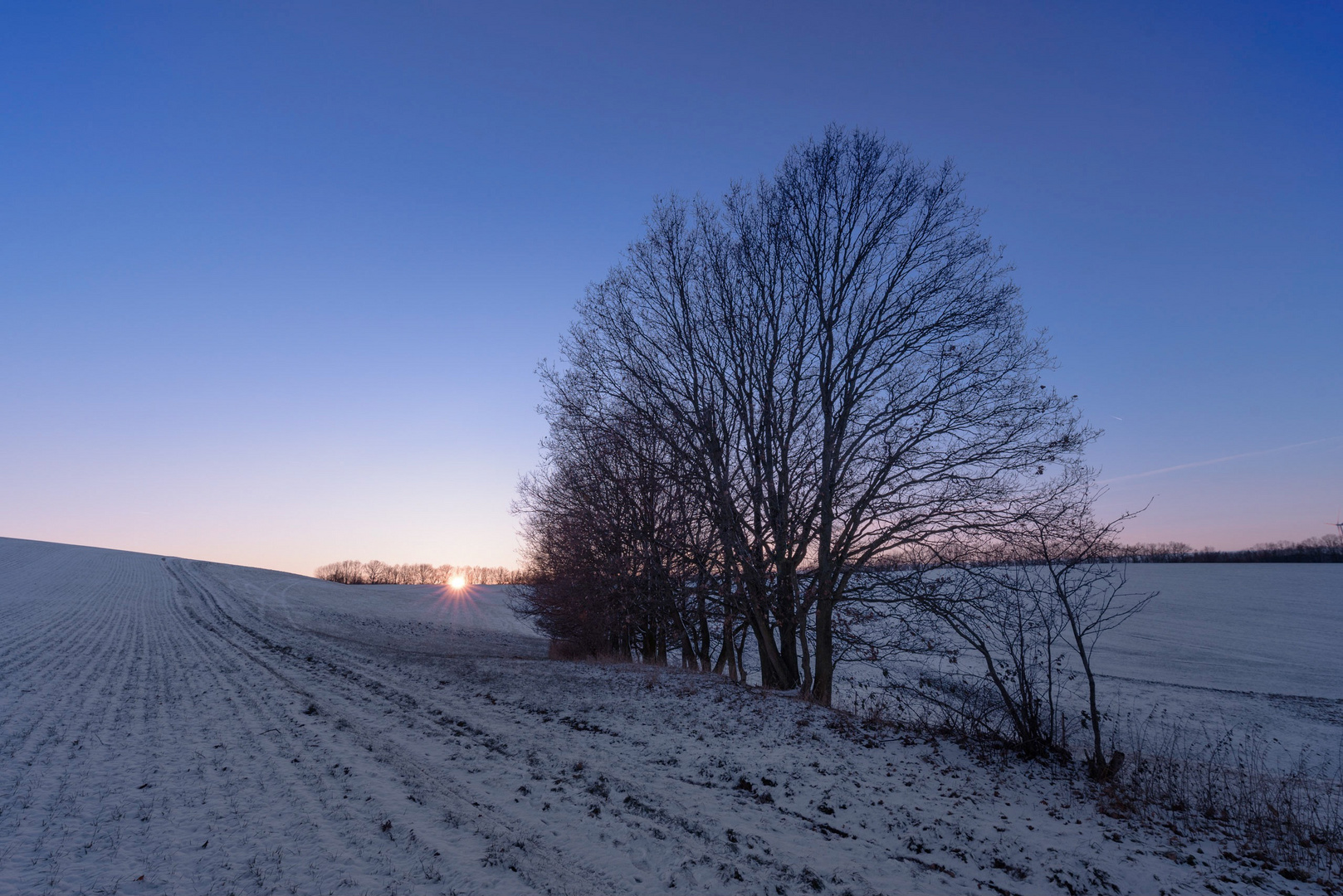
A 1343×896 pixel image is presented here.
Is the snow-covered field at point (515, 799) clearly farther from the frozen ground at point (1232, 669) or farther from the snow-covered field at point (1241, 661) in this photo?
the snow-covered field at point (1241, 661)

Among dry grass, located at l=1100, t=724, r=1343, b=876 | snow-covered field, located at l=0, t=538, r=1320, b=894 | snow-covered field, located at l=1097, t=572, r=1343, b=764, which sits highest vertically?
snow-covered field, located at l=0, t=538, r=1320, b=894

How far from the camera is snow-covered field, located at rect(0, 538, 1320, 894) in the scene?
191 inches

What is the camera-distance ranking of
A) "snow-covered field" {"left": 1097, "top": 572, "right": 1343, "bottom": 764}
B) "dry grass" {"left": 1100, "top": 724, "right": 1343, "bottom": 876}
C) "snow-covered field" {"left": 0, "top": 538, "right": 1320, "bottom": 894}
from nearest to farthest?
"snow-covered field" {"left": 0, "top": 538, "right": 1320, "bottom": 894}
"dry grass" {"left": 1100, "top": 724, "right": 1343, "bottom": 876}
"snow-covered field" {"left": 1097, "top": 572, "right": 1343, "bottom": 764}

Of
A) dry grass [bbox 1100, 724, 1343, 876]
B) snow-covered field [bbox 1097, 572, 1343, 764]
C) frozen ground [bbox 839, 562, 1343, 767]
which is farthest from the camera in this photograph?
snow-covered field [bbox 1097, 572, 1343, 764]

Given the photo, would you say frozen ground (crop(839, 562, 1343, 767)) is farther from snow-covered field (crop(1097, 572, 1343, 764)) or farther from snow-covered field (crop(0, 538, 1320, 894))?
snow-covered field (crop(0, 538, 1320, 894))

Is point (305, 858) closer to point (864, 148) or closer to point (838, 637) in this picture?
point (838, 637)

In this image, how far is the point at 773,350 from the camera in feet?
47.3

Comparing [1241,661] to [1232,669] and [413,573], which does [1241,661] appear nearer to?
[1232,669]

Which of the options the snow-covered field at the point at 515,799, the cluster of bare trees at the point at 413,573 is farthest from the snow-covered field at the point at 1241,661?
the cluster of bare trees at the point at 413,573

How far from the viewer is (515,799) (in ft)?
20.6

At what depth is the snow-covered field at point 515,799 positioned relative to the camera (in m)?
4.86

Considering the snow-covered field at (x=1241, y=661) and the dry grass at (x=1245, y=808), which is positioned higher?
the dry grass at (x=1245, y=808)

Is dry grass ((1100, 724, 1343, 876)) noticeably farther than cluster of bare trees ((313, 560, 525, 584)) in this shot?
No

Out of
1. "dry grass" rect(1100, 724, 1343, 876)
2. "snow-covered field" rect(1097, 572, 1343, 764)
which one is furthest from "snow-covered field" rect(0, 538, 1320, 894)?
"snow-covered field" rect(1097, 572, 1343, 764)
